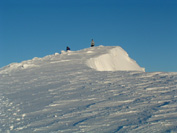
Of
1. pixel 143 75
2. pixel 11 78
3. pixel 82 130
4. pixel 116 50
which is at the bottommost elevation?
pixel 82 130

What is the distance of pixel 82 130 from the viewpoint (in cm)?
700

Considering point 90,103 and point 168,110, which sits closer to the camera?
point 168,110

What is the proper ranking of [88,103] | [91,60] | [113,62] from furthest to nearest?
[113,62], [91,60], [88,103]

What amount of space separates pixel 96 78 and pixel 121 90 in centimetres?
347

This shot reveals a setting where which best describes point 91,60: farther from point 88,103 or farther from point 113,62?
point 88,103

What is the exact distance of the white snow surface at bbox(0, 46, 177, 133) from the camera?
23.9 feet

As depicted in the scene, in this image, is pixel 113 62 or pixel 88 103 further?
pixel 113 62

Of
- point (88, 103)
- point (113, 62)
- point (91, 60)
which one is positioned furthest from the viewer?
point (113, 62)

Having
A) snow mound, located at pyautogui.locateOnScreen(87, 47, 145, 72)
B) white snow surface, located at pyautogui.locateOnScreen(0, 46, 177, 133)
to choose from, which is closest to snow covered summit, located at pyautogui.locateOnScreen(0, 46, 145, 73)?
snow mound, located at pyautogui.locateOnScreen(87, 47, 145, 72)

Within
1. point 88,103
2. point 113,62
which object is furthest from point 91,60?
point 88,103

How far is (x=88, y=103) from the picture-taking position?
9688 mm

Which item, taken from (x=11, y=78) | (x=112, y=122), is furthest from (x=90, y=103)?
(x=11, y=78)

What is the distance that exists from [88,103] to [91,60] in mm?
13250

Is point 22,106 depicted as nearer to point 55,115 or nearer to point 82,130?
point 55,115
